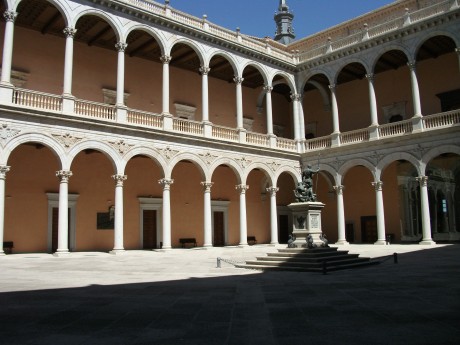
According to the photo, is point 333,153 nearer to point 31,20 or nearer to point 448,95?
point 448,95

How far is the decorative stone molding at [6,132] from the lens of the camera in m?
16.9

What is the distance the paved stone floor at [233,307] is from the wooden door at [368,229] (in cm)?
1684

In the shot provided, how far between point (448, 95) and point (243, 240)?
46.3ft

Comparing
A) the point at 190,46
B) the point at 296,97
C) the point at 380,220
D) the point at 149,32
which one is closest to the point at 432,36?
the point at 296,97

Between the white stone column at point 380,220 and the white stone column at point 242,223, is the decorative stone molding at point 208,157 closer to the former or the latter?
the white stone column at point 242,223

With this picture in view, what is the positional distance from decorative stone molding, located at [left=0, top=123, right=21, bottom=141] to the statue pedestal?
1068 centimetres

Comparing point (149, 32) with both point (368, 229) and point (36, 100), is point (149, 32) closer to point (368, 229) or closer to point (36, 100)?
point (36, 100)

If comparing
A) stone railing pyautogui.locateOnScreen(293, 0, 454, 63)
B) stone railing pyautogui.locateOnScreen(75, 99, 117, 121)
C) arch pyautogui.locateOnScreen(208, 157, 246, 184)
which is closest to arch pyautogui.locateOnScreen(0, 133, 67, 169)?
stone railing pyautogui.locateOnScreen(75, 99, 117, 121)

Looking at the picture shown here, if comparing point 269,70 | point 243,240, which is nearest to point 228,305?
point 243,240

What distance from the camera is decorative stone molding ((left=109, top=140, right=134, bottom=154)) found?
20.0 meters

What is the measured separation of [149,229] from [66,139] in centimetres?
807

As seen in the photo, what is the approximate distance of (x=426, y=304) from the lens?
281 inches

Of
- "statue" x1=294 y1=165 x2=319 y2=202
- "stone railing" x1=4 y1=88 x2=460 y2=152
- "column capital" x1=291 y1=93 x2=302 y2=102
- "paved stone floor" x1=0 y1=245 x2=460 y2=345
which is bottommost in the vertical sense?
"paved stone floor" x1=0 y1=245 x2=460 y2=345

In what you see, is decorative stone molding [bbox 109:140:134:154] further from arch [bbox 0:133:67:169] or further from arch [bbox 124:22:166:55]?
arch [bbox 124:22:166:55]
